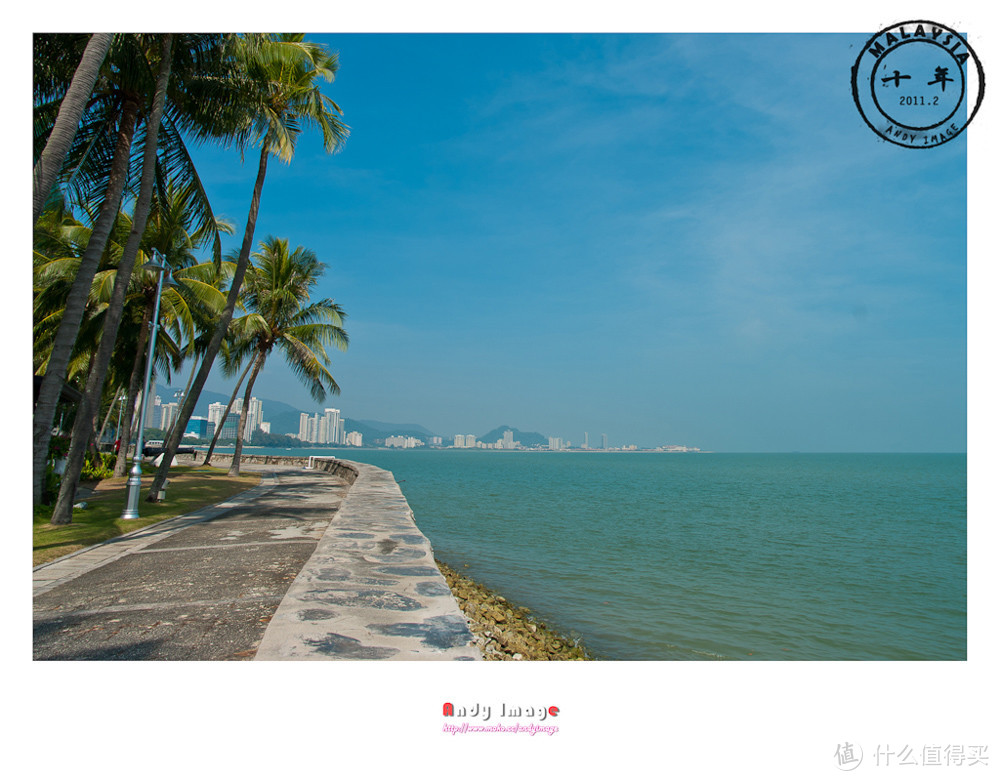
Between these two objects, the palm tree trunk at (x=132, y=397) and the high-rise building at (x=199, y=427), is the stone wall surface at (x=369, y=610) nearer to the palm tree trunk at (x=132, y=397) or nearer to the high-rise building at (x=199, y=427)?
→ the palm tree trunk at (x=132, y=397)

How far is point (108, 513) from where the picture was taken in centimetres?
986

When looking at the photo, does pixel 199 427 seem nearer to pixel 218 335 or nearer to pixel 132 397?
pixel 132 397

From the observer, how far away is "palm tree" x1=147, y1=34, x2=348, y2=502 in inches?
423

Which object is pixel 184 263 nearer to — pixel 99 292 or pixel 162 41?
pixel 99 292

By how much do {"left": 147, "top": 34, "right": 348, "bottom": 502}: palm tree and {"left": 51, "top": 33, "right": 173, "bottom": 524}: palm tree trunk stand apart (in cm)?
199

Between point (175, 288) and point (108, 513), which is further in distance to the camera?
point (175, 288)

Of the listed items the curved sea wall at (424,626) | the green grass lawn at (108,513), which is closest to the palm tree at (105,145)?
the green grass lawn at (108,513)

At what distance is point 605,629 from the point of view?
7.36 metres

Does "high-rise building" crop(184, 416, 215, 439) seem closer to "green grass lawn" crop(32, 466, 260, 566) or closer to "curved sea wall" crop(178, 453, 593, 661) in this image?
"green grass lawn" crop(32, 466, 260, 566)

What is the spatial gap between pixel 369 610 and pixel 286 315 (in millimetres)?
19778

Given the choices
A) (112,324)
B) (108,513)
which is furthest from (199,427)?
(112,324)
